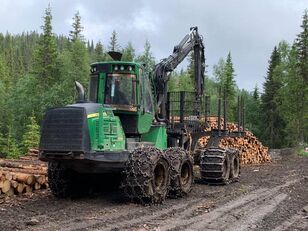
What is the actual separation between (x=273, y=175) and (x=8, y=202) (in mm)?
10973

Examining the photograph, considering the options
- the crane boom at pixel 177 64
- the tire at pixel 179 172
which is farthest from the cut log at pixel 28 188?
the crane boom at pixel 177 64

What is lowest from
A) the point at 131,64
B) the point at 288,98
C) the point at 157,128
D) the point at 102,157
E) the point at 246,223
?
the point at 246,223

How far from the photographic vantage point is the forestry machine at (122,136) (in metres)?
10.2

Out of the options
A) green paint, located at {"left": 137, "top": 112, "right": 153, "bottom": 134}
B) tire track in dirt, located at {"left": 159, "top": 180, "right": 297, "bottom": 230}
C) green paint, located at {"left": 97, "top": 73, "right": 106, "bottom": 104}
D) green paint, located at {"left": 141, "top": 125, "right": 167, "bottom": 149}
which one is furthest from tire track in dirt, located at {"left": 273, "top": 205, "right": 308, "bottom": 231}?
green paint, located at {"left": 97, "top": 73, "right": 106, "bottom": 104}

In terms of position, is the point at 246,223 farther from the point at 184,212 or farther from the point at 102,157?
the point at 102,157

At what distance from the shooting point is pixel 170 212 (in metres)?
9.91

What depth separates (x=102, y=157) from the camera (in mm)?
10320

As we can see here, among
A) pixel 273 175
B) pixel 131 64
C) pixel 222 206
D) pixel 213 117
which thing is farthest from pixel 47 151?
pixel 273 175

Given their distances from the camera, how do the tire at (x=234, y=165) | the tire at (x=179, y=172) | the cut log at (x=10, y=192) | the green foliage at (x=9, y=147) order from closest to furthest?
the cut log at (x=10, y=192)
the tire at (x=179, y=172)
the tire at (x=234, y=165)
the green foliage at (x=9, y=147)

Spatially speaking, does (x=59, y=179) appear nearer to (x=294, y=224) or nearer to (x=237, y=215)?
(x=237, y=215)

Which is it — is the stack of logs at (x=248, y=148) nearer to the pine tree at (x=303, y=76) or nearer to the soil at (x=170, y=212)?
the soil at (x=170, y=212)

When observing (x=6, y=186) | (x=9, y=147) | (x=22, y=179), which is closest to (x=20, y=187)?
Result: (x=22, y=179)

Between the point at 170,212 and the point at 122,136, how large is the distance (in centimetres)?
226

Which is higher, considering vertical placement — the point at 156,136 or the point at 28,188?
the point at 156,136
